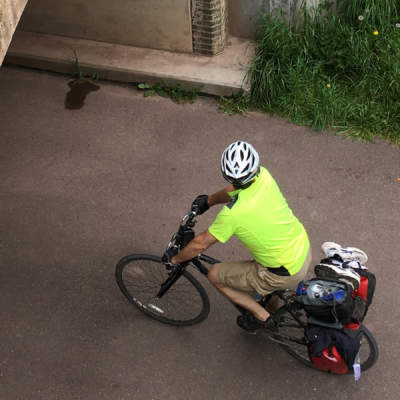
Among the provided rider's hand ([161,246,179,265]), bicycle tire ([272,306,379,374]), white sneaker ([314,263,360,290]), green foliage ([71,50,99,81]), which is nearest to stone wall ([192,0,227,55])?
green foliage ([71,50,99,81])

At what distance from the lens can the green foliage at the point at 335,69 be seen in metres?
6.93

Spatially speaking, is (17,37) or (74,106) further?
(17,37)

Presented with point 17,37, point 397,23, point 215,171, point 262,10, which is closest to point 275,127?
point 215,171

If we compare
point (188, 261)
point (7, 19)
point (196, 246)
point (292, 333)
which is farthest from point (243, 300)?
point (7, 19)

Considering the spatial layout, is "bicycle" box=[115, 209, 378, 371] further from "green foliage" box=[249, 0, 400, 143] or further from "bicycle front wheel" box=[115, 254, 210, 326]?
"green foliage" box=[249, 0, 400, 143]

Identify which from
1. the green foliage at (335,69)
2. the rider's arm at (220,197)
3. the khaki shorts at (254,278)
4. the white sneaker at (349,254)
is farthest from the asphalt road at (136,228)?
the rider's arm at (220,197)

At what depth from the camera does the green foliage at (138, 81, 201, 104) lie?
747 centimetres

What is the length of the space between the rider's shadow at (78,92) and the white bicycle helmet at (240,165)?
4165mm

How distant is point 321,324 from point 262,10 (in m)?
4.99

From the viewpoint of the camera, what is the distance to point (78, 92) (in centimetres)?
770

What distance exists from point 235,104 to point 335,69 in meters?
1.46

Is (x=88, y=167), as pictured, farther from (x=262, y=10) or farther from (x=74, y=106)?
(x=262, y=10)

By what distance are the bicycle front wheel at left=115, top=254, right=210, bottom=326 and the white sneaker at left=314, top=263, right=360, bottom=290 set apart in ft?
4.46

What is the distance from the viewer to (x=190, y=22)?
752 cm
